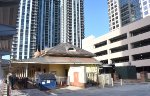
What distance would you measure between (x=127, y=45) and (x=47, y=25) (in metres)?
98.2

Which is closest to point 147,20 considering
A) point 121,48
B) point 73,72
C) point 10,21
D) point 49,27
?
point 121,48

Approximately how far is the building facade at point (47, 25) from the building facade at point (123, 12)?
89.8ft

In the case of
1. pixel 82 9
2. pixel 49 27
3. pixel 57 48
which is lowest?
pixel 57 48

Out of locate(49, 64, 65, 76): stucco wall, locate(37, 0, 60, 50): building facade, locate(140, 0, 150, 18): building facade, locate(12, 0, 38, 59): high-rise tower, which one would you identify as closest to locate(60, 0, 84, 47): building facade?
locate(37, 0, 60, 50): building facade

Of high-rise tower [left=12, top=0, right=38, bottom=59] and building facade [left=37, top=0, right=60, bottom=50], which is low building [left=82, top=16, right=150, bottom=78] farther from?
building facade [left=37, top=0, right=60, bottom=50]

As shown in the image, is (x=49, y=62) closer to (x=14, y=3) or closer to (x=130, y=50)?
(x=14, y=3)

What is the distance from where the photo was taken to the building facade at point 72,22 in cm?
14688

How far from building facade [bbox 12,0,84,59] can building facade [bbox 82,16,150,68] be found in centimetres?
7046

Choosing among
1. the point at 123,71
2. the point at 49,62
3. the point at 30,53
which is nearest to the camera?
the point at 49,62

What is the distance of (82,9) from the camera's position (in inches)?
6309

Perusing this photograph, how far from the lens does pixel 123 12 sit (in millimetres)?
133125

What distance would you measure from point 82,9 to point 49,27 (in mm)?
30252

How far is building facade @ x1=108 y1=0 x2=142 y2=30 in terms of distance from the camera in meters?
128

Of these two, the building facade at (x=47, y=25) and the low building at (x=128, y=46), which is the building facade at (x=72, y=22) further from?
the low building at (x=128, y=46)
